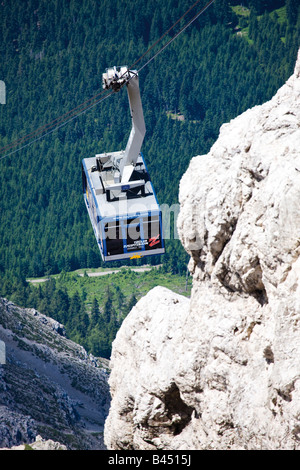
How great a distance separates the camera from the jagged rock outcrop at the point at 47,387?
3418 inches

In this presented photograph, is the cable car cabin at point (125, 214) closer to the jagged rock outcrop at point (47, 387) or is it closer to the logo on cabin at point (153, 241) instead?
the logo on cabin at point (153, 241)

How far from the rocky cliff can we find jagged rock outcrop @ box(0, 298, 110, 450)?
40.5m

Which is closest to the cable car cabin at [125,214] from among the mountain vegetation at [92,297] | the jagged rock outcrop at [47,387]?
the jagged rock outcrop at [47,387]

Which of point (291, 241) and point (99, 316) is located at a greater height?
point (291, 241)

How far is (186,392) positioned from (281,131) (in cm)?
1044

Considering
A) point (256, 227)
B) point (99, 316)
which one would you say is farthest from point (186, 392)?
point (99, 316)

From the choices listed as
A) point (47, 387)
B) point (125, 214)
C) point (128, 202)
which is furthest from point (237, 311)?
point (47, 387)

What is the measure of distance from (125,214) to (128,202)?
66 centimetres

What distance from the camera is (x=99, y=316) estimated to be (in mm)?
164000

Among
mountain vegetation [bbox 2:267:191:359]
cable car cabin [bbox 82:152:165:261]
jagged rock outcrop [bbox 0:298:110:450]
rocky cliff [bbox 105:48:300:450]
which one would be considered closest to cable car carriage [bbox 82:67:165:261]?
cable car cabin [bbox 82:152:165:261]

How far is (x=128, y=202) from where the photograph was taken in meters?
45.7

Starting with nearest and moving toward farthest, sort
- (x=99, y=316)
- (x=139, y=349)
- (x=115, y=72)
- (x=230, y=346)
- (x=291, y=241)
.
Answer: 1. (x=291, y=241)
2. (x=230, y=346)
3. (x=139, y=349)
4. (x=115, y=72)
5. (x=99, y=316)

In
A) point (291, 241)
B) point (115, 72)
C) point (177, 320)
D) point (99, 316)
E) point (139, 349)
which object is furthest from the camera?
point (99, 316)

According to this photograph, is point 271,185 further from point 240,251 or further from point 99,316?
point 99,316
